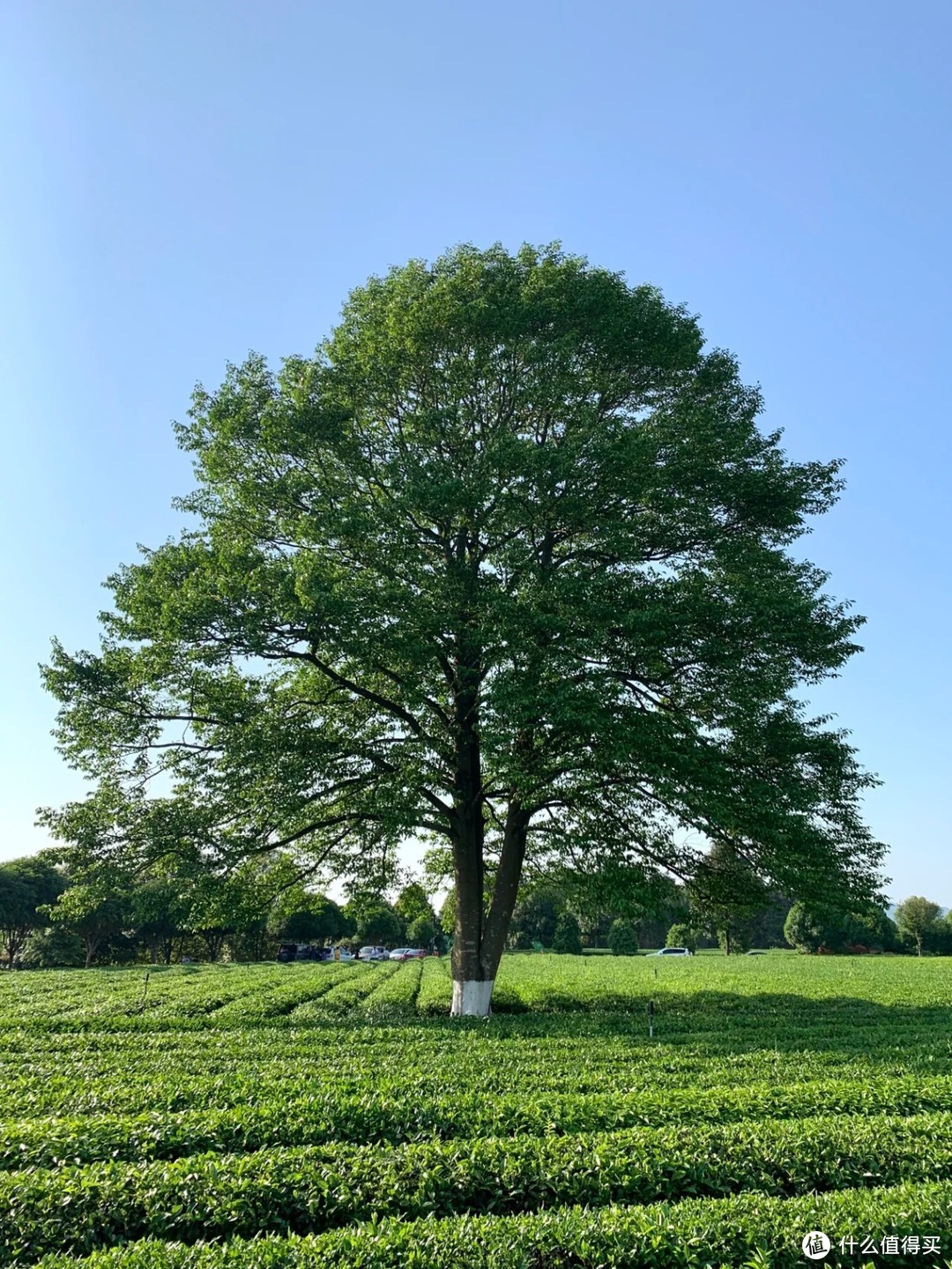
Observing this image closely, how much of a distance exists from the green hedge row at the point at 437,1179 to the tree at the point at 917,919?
7836 centimetres

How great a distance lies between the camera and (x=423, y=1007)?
21141 mm

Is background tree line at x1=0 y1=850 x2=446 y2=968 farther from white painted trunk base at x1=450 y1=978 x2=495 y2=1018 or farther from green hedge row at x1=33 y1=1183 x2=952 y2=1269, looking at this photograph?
green hedge row at x1=33 y1=1183 x2=952 y2=1269

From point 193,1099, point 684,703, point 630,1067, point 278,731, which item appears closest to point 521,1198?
point 193,1099

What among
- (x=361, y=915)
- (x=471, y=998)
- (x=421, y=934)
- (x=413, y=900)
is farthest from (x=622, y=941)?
(x=471, y=998)

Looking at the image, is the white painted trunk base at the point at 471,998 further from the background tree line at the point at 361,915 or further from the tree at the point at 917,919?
the tree at the point at 917,919

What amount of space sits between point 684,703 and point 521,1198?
1262cm

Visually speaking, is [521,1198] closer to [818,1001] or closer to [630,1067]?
[630,1067]

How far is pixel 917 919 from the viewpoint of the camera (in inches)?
2844

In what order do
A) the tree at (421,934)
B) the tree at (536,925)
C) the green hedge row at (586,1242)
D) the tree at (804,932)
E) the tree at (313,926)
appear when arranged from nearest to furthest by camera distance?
the green hedge row at (586,1242) < the tree at (804,932) < the tree at (313,926) < the tree at (536,925) < the tree at (421,934)

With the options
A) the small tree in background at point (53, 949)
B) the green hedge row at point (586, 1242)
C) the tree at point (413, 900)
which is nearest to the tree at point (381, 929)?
the tree at point (413, 900)

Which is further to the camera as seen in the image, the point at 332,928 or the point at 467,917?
the point at 332,928

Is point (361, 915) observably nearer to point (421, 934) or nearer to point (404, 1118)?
point (404, 1118)

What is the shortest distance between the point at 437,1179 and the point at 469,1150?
1.59ft

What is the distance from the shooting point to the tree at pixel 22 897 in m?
56.6
